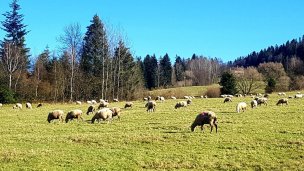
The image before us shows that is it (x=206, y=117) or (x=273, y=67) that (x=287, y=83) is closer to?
(x=273, y=67)

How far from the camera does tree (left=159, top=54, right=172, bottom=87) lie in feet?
499

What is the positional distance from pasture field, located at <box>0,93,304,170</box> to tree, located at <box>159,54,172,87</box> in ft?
398

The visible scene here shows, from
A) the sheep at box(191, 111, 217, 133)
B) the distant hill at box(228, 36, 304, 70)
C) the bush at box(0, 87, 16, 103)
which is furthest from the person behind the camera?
the distant hill at box(228, 36, 304, 70)

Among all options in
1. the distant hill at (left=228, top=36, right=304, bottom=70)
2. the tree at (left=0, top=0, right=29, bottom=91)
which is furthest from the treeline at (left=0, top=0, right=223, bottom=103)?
the distant hill at (left=228, top=36, right=304, bottom=70)

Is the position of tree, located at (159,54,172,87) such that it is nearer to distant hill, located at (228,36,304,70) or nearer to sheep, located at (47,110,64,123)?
distant hill, located at (228,36,304,70)

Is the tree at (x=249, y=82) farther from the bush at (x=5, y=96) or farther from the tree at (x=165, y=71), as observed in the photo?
the bush at (x=5, y=96)

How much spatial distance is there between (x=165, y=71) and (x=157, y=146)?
133 meters

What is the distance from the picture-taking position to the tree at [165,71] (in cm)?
15212

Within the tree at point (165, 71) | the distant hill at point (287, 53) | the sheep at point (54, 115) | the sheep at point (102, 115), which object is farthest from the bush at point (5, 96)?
the distant hill at point (287, 53)

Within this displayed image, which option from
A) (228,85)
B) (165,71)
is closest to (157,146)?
(228,85)

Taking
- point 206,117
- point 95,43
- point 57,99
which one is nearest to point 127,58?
point 95,43

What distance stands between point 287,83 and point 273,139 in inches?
3164

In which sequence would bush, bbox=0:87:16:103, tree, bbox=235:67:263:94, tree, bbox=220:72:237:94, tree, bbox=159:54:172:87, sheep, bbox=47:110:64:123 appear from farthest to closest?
tree, bbox=159:54:172:87 → tree, bbox=235:67:263:94 → tree, bbox=220:72:237:94 → bush, bbox=0:87:16:103 → sheep, bbox=47:110:64:123

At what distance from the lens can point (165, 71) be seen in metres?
156
